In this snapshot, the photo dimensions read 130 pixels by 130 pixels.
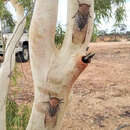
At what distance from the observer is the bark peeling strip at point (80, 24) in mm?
1537

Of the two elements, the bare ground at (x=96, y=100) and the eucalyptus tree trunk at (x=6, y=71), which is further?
the bare ground at (x=96, y=100)

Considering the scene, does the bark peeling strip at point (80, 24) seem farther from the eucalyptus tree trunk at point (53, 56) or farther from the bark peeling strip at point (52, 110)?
the bark peeling strip at point (52, 110)

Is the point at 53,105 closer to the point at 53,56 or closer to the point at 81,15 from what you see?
the point at 53,56

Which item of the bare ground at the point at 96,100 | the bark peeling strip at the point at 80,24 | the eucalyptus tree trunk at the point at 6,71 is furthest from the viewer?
the bare ground at the point at 96,100

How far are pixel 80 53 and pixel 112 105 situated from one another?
13.0 ft

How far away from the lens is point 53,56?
1.62 meters

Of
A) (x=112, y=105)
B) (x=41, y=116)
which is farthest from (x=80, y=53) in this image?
(x=112, y=105)

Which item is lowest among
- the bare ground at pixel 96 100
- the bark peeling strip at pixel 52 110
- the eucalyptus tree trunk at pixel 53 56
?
the bare ground at pixel 96 100

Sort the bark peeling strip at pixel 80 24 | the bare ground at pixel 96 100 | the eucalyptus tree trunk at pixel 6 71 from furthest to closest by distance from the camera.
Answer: the bare ground at pixel 96 100 < the eucalyptus tree trunk at pixel 6 71 < the bark peeling strip at pixel 80 24

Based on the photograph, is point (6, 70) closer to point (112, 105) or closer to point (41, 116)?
point (41, 116)

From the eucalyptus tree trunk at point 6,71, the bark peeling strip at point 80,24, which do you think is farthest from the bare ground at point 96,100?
the bark peeling strip at point 80,24

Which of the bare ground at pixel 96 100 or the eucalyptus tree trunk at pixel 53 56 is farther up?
the eucalyptus tree trunk at pixel 53 56

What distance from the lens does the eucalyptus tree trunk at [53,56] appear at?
1.54 meters

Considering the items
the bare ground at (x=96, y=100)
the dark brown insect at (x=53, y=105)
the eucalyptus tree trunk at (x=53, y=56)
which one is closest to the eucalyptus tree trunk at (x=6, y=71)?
the eucalyptus tree trunk at (x=53, y=56)
